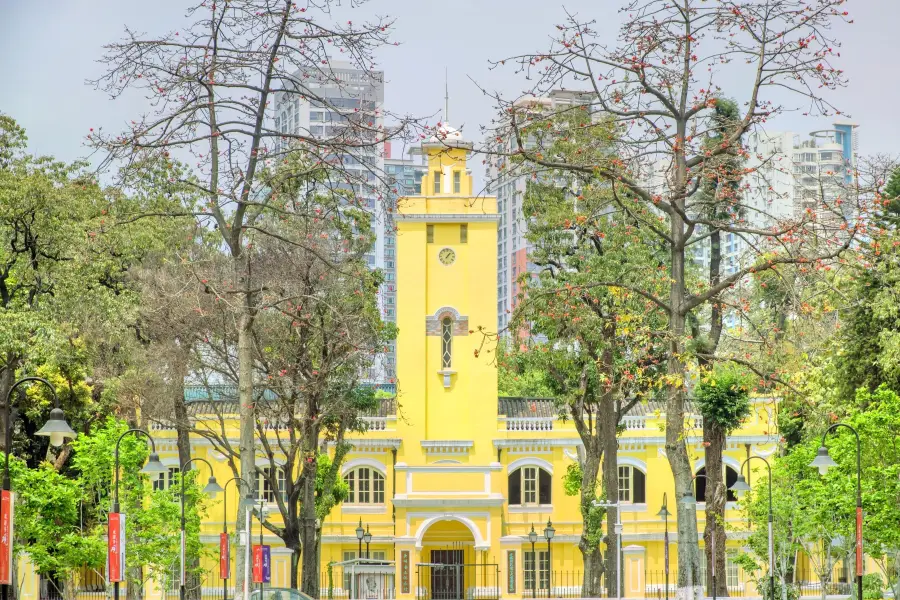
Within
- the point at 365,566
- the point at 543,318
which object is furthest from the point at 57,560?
the point at 543,318

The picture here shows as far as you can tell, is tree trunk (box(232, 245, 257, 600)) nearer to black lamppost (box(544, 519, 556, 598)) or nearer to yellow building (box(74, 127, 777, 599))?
yellow building (box(74, 127, 777, 599))

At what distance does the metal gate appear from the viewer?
4688 centimetres

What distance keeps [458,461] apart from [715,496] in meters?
12.2

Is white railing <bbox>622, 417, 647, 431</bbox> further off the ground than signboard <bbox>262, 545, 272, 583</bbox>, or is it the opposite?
white railing <bbox>622, 417, 647, 431</bbox>

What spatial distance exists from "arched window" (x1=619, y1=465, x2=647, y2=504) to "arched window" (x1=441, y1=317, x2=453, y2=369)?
25.9 ft

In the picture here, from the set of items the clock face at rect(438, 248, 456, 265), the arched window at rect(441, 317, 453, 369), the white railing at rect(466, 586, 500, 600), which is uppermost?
the clock face at rect(438, 248, 456, 265)

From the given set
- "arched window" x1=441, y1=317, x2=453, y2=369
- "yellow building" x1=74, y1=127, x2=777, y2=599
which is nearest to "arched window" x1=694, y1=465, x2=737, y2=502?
"yellow building" x1=74, y1=127, x2=777, y2=599

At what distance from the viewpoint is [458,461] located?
48094mm

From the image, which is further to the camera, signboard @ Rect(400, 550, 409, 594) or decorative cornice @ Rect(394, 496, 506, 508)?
decorative cornice @ Rect(394, 496, 506, 508)

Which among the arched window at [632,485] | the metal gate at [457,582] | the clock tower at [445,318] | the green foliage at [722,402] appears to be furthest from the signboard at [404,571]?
the green foliage at [722,402]

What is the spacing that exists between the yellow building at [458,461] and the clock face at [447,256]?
7 centimetres

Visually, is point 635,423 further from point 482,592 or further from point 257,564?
point 257,564

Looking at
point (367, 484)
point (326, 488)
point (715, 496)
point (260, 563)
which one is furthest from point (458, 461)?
point (260, 563)

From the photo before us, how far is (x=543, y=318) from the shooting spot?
35062 millimetres
